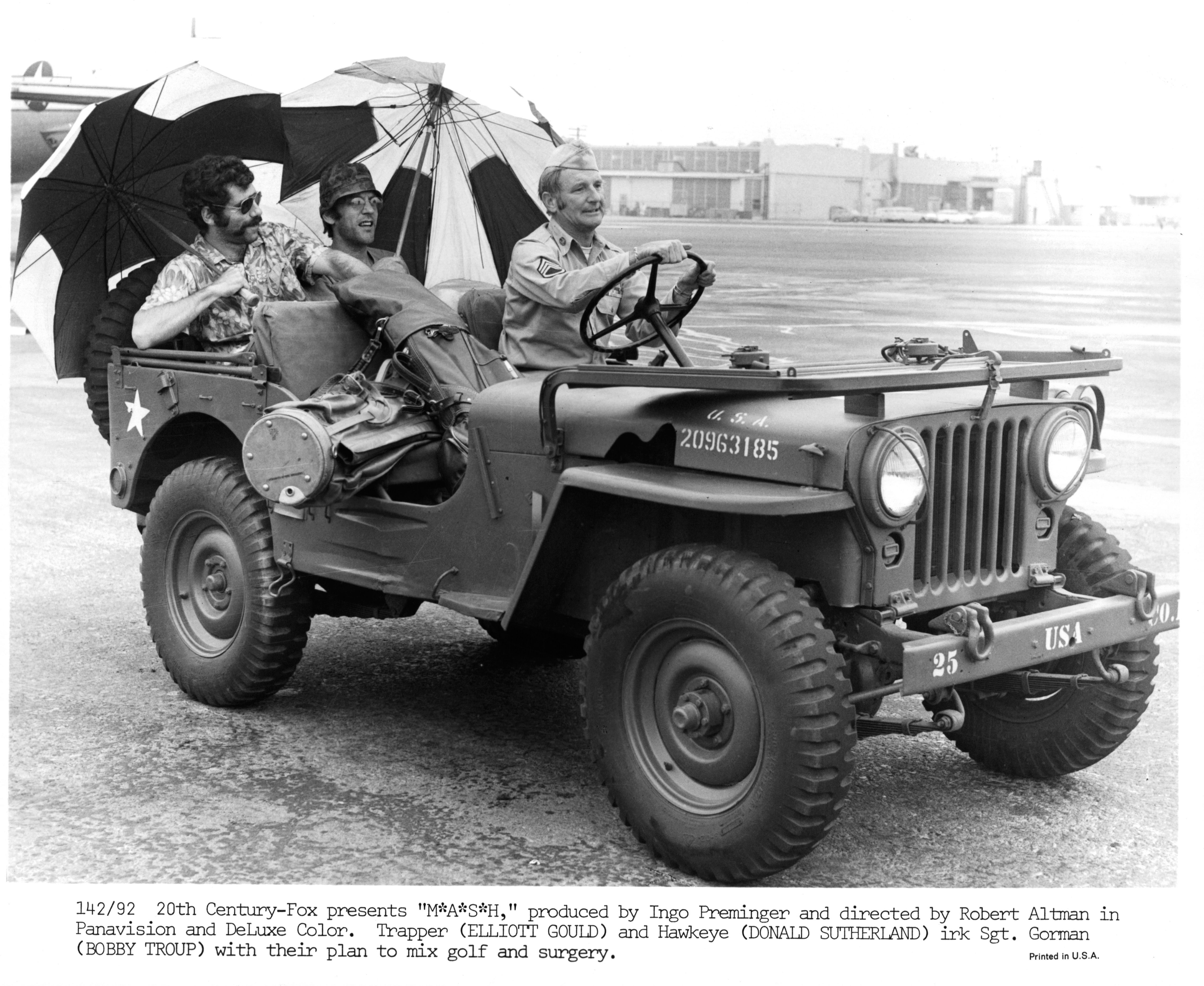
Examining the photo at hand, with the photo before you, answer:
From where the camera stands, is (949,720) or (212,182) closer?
(949,720)

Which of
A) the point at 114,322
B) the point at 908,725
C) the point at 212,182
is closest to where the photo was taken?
the point at 908,725

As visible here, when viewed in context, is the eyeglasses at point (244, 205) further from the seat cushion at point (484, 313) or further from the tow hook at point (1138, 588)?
the tow hook at point (1138, 588)

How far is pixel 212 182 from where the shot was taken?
5609mm

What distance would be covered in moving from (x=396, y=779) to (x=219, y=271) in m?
2.12

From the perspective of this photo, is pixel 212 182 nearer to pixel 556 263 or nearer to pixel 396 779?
pixel 556 263

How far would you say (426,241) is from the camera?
6.98 metres

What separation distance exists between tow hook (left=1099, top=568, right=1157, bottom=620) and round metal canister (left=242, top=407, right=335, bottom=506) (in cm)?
240

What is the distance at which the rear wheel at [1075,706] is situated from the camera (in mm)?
4375

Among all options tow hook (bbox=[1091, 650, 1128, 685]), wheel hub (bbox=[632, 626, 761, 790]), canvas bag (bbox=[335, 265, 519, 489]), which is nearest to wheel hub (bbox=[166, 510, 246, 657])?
canvas bag (bbox=[335, 265, 519, 489])

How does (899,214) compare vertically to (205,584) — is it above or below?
above

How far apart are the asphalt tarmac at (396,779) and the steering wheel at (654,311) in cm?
19

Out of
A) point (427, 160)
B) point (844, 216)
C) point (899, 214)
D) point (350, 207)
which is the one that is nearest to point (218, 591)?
point (350, 207)

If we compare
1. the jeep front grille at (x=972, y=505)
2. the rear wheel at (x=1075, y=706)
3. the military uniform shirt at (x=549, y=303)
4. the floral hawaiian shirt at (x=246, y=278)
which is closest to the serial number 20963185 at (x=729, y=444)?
the jeep front grille at (x=972, y=505)

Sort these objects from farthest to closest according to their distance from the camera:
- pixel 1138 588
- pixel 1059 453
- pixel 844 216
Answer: pixel 844 216 < pixel 1138 588 < pixel 1059 453
